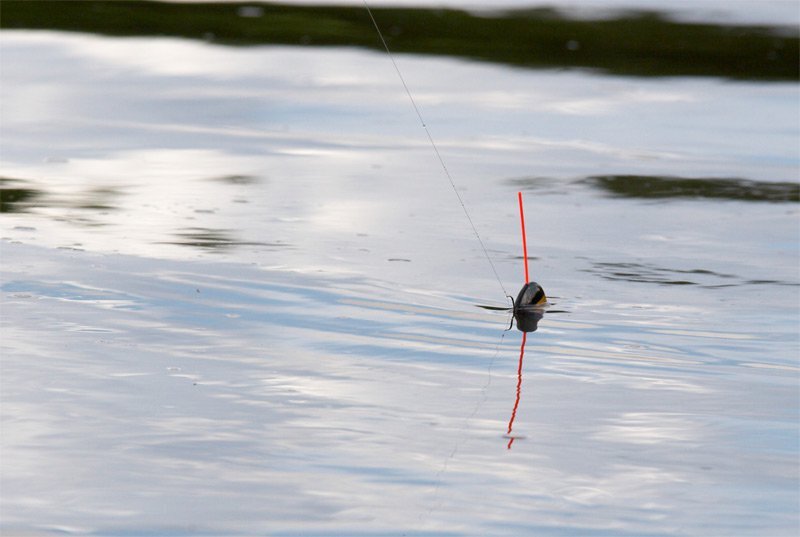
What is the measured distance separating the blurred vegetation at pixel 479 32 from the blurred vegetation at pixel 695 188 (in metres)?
4.79

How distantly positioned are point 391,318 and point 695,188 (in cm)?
411

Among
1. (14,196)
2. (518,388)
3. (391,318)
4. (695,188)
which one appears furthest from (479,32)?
(518,388)

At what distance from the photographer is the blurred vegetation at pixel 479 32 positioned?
53.9 feet

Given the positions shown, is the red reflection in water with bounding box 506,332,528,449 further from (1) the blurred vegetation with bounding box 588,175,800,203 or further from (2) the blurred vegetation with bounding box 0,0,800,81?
(2) the blurred vegetation with bounding box 0,0,800,81

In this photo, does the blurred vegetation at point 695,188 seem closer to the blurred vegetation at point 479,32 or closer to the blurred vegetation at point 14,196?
the blurred vegetation at point 14,196

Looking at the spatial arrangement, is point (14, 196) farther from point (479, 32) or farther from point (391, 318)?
point (479, 32)

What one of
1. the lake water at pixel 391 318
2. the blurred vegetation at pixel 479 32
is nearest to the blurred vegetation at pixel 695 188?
the lake water at pixel 391 318

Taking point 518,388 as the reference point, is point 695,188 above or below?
below

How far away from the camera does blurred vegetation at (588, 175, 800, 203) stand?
34.1ft

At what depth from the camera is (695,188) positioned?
10.6m

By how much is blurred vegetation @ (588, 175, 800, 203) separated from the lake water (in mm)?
42

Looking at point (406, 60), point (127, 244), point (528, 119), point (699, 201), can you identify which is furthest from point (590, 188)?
point (406, 60)

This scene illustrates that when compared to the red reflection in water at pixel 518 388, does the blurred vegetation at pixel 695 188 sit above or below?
below

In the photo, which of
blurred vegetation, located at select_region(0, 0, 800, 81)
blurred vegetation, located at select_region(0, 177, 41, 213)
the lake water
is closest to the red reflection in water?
the lake water
